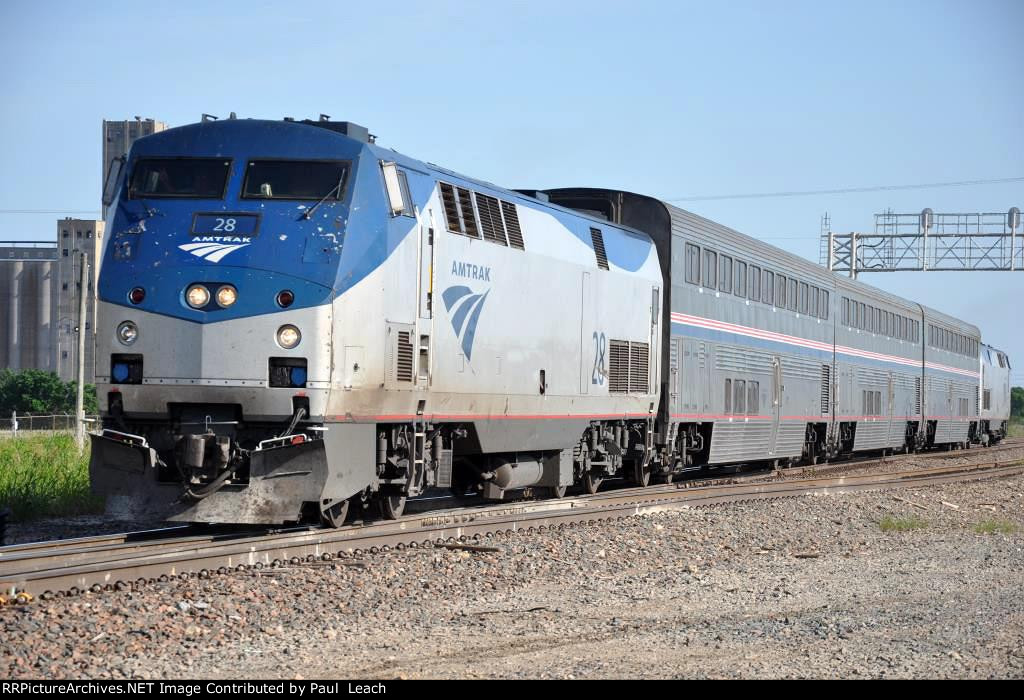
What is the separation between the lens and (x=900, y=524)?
1542 centimetres

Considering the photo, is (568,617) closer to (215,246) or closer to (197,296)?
(197,296)

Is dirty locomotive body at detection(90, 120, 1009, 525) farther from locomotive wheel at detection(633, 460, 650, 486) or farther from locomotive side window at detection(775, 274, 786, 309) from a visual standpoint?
locomotive side window at detection(775, 274, 786, 309)

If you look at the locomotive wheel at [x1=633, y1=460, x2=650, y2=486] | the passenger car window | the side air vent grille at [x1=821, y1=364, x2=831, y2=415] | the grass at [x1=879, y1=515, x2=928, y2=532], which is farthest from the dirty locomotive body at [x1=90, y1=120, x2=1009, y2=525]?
the side air vent grille at [x1=821, y1=364, x2=831, y2=415]

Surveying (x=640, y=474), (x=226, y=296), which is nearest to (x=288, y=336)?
(x=226, y=296)

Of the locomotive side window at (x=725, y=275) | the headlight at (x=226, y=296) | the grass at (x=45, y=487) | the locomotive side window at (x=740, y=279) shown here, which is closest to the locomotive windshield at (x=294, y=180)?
the headlight at (x=226, y=296)

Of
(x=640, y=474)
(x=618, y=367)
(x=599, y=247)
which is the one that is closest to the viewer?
(x=599, y=247)

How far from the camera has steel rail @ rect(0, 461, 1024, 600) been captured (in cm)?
918

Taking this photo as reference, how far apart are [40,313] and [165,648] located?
87.8 metres

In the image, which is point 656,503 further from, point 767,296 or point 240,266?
point 767,296

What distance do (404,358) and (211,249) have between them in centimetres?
230

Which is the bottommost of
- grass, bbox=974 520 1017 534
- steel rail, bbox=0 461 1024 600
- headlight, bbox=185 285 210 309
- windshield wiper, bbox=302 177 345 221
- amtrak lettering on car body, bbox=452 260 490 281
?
grass, bbox=974 520 1017 534

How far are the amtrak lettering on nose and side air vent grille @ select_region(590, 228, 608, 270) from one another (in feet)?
22.5

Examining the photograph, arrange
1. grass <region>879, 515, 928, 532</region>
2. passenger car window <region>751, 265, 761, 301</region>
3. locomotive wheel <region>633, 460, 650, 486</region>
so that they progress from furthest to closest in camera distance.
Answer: passenger car window <region>751, 265, 761, 301</region>
locomotive wheel <region>633, 460, 650, 486</region>
grass <region>879, 515, 928, 532</region>

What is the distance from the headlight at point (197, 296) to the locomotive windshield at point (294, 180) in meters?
1.08
